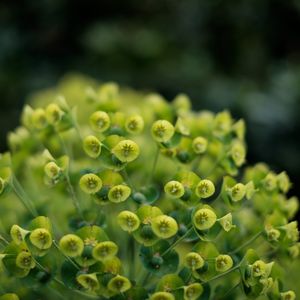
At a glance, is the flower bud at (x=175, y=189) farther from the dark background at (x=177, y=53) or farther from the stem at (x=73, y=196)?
the dark background at (x=177, y=53)

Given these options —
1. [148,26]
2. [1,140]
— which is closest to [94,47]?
[148,26]

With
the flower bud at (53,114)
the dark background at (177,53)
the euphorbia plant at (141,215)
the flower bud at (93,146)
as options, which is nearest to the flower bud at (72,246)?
the euphorbia plant at (141,215)

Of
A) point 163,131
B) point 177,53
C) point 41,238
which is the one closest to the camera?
point 41,238

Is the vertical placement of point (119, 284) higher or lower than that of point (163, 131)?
lower

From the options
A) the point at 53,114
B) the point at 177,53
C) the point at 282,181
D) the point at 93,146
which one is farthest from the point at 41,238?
the point at 177,53

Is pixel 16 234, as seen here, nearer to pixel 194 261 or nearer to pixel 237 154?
pixel 194 261

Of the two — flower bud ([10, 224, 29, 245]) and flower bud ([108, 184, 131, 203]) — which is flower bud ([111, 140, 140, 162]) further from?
flower bud ([10, 224, 29, 245])
